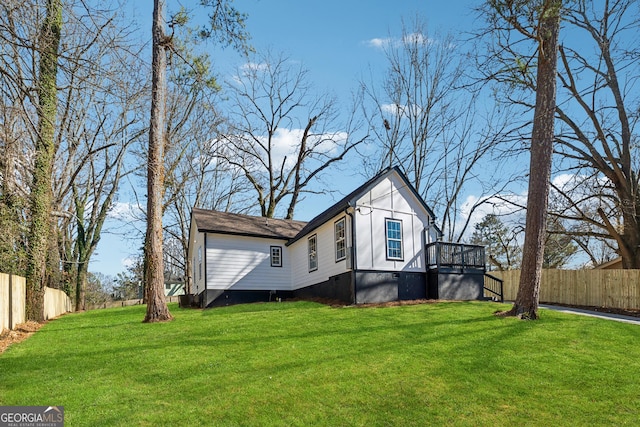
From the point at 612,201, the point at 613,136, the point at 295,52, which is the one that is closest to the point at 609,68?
the point at 613,136

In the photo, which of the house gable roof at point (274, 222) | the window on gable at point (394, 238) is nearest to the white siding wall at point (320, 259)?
the house gable roof at point (274, 222)

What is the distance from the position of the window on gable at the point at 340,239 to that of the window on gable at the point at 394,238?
1.63m

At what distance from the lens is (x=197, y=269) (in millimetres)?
19641

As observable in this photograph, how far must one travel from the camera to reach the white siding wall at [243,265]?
689 inches

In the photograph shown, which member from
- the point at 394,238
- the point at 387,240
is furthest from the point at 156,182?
the point at 394,238

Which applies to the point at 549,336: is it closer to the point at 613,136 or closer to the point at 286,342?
the point at 286,342

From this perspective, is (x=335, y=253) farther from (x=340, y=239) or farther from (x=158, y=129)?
(x=158, y=129)

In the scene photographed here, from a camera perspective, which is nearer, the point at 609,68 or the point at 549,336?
the point at 549,336

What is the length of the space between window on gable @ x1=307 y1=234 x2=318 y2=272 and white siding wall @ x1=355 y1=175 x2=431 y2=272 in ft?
9.58

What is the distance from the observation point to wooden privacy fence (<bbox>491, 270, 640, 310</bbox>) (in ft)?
55.5

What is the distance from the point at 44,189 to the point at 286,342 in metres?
8.44

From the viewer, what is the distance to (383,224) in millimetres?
15625

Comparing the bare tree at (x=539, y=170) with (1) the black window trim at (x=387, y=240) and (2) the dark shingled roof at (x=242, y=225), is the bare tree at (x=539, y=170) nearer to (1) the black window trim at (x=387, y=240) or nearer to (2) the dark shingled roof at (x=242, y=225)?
(1) the black window trim at (x=387, y=240)

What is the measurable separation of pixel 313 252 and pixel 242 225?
3.70 m
